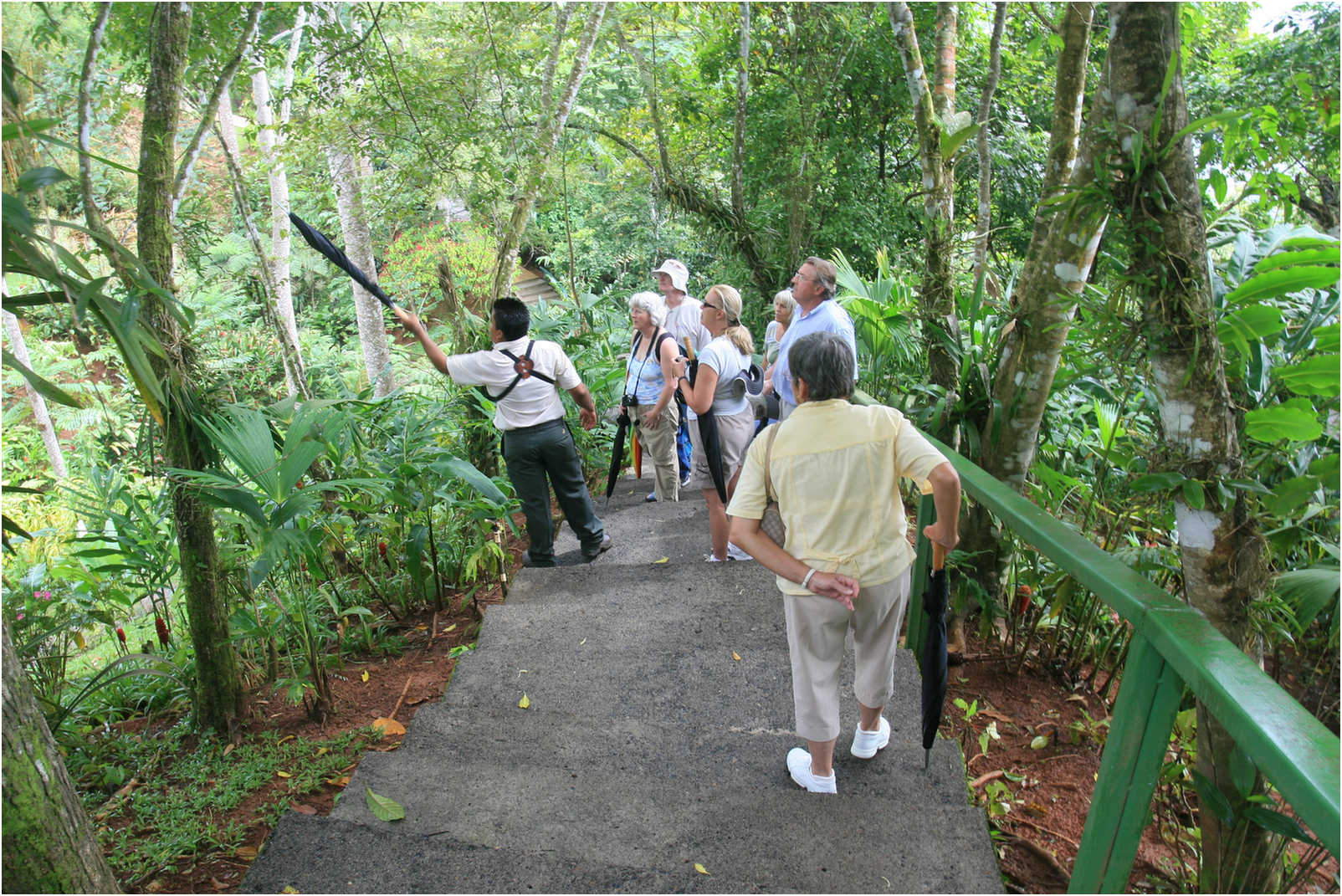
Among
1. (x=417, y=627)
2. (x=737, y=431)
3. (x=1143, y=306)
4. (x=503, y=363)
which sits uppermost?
(x=1143, y=306)

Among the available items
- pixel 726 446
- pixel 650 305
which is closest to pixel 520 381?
pixel 650 305

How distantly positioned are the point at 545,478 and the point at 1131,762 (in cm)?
368

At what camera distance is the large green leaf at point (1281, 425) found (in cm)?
208

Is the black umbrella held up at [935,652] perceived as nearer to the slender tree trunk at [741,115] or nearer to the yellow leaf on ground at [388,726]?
the yellow leaf on ground at [388,726]

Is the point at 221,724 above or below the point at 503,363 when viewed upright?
below

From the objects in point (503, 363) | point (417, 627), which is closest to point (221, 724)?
point (417, 627)

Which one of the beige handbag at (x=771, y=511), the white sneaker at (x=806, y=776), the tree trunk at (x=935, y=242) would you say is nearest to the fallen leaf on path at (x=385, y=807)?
the white sneaker at (x=806, y=776)

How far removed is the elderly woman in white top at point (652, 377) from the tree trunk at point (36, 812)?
11.9 feet

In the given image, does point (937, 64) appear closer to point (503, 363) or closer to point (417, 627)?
point (503, 363)

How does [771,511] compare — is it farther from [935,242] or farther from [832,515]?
A: [935,242]

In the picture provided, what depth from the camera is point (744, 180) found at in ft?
42.0

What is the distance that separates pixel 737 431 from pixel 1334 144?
7523 millimetres

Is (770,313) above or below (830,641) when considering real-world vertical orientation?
above

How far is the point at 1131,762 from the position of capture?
176cm
